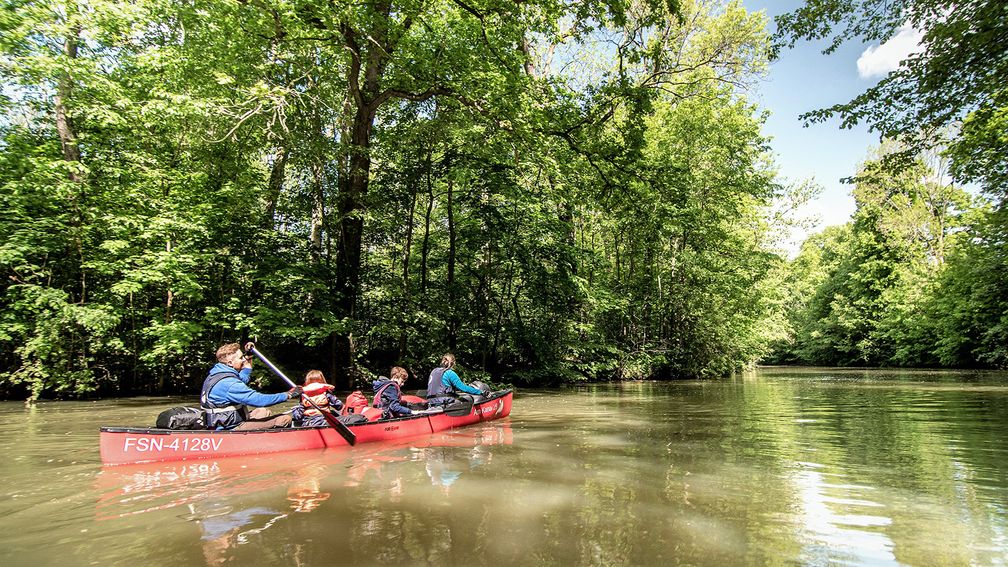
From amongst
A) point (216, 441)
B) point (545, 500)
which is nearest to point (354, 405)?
point (216, 441)

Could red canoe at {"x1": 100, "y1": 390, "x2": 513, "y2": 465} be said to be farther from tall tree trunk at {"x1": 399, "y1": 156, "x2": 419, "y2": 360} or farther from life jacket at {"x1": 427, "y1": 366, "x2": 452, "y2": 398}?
tall tree trunk at {"x1": 399, "y1": 156, "x2": 419, "y2": 360}

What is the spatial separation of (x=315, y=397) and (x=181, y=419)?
72.0 inches

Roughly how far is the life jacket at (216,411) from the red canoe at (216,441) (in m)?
0.36

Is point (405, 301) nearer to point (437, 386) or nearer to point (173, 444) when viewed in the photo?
point (437, 386)

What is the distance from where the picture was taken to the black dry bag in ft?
22.6

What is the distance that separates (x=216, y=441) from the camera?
22.5 feet

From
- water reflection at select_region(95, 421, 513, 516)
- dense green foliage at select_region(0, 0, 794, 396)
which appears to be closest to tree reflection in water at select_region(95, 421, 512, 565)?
water reflection at select_region(95, 421, 513, 516)

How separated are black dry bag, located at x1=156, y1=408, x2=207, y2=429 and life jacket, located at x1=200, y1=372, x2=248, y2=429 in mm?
84

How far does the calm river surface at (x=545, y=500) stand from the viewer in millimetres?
3547

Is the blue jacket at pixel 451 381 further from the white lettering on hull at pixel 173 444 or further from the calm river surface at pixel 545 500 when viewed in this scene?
the white lettering on hull at pixel 173 444

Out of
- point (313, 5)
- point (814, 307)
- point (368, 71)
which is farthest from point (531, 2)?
point (814, 307)

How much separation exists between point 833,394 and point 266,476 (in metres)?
15.7

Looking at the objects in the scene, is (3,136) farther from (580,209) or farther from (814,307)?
(814,307)

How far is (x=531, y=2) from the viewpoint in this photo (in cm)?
1079
